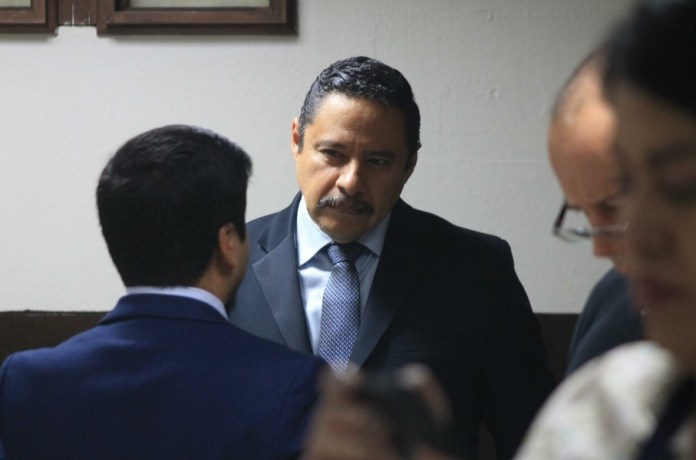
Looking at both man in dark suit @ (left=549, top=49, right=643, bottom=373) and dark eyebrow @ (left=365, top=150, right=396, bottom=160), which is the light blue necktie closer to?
dark eyebrow @ (left=365, top=150, right=396, bottom=160)

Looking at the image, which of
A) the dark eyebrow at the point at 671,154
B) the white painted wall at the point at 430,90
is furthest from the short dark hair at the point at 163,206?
the white painted wall at the point at 430,90

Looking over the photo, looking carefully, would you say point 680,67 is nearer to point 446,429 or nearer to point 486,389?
point 446,429

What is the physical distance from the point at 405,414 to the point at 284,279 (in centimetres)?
172

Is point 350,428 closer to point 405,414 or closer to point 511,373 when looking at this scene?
point 405,414

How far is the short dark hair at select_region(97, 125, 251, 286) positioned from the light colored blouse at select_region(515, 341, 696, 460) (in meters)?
0.88

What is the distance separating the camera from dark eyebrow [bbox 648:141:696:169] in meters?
0.87

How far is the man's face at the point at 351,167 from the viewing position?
8.62ft

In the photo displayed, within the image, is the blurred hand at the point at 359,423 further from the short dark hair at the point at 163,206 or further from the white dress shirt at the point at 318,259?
the white dress shirt at the point at 318,259

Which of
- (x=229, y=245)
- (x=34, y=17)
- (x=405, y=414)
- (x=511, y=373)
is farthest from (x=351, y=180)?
(x=405, y=414)

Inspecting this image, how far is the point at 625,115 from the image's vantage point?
0.92 meters

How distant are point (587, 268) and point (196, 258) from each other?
1.99 metres

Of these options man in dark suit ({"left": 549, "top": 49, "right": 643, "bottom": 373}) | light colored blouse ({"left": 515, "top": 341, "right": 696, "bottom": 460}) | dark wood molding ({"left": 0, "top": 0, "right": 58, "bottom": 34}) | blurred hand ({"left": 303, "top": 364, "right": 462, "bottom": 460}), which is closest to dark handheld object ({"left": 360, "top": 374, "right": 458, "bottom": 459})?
blurred hand ({"left": 303, "top": 364, "right": 462, "bottom": 460})

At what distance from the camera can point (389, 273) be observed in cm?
261

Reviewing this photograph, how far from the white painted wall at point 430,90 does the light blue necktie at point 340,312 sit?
0.96m
